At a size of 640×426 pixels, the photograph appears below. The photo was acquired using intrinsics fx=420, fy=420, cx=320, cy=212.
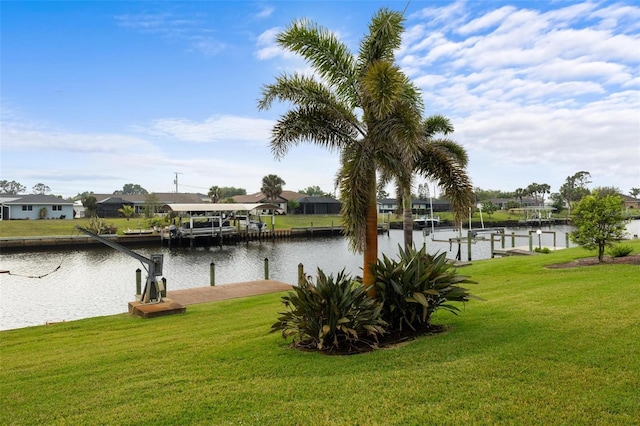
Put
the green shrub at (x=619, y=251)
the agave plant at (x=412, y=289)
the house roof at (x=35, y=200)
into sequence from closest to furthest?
1. the agave plant at (x=412, y=289)
2. the green shrub at (x=619, y=251)
3. the house roof at (x=35, y=200)

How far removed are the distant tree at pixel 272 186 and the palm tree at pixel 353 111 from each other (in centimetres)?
7230

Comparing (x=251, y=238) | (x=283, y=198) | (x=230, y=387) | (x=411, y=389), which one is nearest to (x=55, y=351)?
(x=230, y=387)

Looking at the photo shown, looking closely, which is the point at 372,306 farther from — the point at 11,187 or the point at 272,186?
the point at 11,187

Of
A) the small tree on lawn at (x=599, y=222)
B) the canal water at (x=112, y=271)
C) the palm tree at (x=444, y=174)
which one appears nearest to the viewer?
the palm tree at (x=444, y=174)

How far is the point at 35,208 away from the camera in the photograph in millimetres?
59062

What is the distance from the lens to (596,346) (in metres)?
5.55

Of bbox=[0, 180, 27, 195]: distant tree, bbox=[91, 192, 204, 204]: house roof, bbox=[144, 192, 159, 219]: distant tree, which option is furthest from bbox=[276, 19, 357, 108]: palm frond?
bbox=[0, 180, 27, 195]: distant tree

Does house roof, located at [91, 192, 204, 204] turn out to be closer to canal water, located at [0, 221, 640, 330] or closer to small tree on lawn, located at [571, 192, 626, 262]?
canal water, located at [0, 221, 640, 330]

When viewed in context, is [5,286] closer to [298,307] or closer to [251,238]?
[298,307]

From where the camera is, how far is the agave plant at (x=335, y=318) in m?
6.27

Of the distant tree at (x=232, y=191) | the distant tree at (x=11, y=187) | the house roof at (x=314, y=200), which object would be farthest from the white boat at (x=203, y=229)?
the distant tree at (x=11, y=187)

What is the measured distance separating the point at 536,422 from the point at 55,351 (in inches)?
311

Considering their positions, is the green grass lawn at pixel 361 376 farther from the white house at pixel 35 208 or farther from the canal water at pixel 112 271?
the white house at pixel 35 208

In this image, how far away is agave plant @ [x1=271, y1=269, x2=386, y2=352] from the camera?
6.27 m
